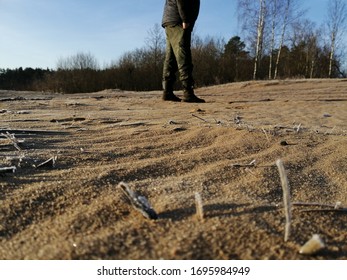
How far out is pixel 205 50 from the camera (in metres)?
27.6

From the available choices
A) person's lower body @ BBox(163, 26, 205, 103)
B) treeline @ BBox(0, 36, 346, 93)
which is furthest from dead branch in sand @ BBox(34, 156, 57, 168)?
treeline @ BBox(0, 36, 346, 93)

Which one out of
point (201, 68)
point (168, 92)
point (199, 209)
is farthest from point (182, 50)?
point (201, 68)

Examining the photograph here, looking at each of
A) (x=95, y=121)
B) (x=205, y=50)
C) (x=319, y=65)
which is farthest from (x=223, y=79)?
(x=95, y=121)

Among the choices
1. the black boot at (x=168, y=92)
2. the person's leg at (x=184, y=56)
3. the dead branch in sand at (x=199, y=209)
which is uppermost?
the person's leg at (x=184, y=56)

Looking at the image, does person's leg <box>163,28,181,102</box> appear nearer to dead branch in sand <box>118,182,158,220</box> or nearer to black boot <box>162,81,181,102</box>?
black boot <box>162,81,181,102</box>

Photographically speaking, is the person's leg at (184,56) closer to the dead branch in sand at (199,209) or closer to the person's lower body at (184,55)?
the person's lower body at (184,55)

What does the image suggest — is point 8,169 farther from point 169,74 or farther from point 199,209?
point 169,74

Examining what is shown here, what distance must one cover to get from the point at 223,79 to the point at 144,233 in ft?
86.2

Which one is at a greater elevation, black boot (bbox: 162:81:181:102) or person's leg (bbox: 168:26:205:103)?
person's leg (bbox: 168:26:205:103)

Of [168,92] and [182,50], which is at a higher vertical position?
[182,50]

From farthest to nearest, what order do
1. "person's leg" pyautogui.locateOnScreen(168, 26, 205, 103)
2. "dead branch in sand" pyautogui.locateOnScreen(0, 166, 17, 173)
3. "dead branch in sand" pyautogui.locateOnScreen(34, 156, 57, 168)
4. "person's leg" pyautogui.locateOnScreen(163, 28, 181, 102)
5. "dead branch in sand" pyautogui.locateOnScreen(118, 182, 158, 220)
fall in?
"person's leg" pyautogui.locateOnScreen(163, 28, 181, 102)
"person's leg" pyautogui.locateOnScreen(168, 26, 205, 103)
"dead branch in sand" pyautogui.locateOnScreen(34, 156, 57, 168)
"dead branch in sand" pyautogui.locateOnScreen(0, 166, 17, 173)
"dead branch in sand" pyautogui.locateOnScreen(118, 182, 158, 220)

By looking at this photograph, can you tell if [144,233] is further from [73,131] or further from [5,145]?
[73,131]

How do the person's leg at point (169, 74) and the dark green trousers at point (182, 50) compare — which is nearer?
the dark green trousers at point (182, 50)

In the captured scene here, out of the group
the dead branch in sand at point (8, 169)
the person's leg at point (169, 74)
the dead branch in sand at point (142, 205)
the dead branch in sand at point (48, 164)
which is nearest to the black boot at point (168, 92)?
the person's leg at point (169, 74)
